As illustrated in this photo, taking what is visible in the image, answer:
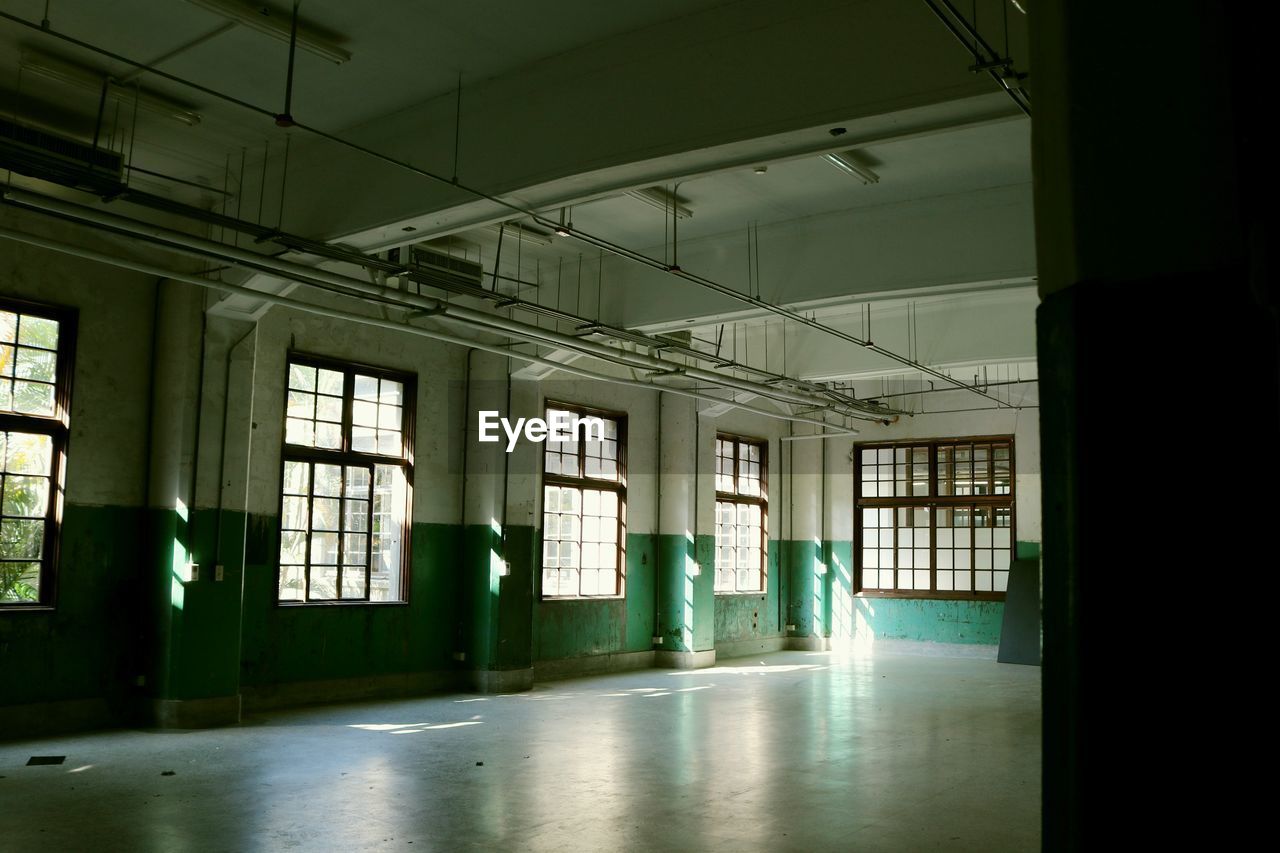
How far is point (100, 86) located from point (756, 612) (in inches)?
462

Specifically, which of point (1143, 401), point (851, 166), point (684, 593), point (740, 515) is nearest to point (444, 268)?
point (851, 166)

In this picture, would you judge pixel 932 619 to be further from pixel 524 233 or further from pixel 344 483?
pixel 524 233

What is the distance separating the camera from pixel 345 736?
7.89 metres

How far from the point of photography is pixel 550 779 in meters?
6.54

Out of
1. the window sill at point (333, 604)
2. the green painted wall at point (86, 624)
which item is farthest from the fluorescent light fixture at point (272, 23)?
the window sill at point (333, 604)

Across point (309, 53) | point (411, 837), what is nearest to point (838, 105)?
point (309, 53)

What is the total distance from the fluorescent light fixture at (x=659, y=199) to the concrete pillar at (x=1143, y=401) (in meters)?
6.90

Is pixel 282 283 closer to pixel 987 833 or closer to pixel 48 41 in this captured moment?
pixel 48 41

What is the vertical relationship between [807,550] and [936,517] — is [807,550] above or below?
below

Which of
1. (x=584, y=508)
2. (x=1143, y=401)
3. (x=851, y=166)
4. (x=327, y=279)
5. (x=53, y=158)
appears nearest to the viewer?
(x=1143, y=401)

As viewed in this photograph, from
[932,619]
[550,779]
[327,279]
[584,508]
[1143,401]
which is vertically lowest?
[550,779]

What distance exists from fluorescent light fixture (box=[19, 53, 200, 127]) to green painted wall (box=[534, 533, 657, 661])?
6.59 meters

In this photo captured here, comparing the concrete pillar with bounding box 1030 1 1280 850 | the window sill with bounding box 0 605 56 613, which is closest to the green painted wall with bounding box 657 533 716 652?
the window sill with bounding box 0 605 56 613

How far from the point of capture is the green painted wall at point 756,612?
15062 mm
